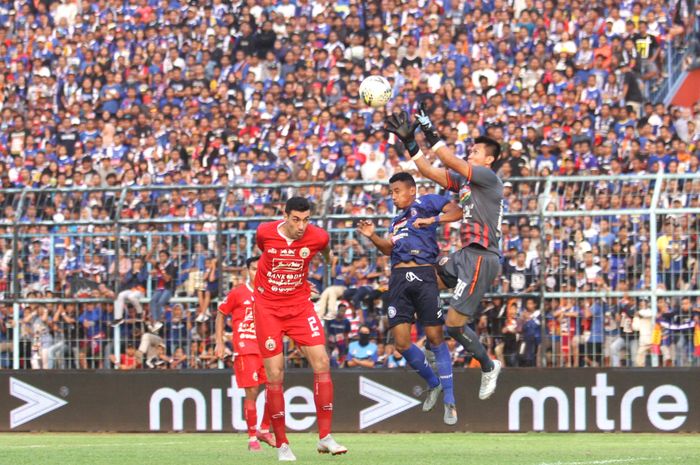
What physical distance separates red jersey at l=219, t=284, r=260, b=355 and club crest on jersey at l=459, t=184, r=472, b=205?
3296 millimetres

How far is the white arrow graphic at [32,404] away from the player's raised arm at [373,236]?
746cm

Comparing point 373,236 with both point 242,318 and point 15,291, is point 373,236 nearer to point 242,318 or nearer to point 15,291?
point 242,318

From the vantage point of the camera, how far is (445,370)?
14.6m

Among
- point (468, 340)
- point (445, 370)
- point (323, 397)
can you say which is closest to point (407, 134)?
point (468, 340)

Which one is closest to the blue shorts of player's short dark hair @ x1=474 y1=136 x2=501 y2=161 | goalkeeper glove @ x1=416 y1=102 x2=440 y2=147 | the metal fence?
player's short dark hair @ x1=474 y1=136 x2=501 y2=161

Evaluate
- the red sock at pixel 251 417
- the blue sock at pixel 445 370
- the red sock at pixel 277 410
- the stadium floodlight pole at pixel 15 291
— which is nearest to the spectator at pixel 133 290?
the stadium floodlight pole at pixel 15 291

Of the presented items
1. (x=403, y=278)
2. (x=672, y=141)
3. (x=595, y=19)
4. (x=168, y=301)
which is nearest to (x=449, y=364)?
(x=403, y=278)

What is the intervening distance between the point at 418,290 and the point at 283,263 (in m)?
2.22

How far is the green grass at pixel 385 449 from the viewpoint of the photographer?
495 inches

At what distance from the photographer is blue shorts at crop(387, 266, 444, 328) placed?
14.7 metres

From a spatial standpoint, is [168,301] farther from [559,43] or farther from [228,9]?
[228,9]

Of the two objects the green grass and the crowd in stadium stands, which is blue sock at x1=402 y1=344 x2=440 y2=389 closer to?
the green grass

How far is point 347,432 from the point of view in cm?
1905

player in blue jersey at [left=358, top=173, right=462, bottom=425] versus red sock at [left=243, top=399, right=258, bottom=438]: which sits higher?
player in blue jersey at [left=358, top=173, right=462, bottom=425]
